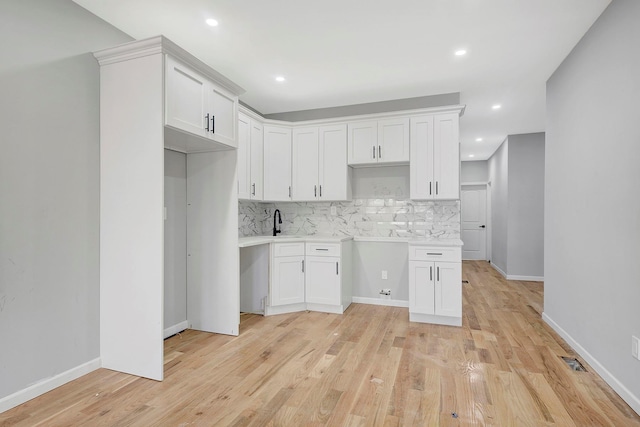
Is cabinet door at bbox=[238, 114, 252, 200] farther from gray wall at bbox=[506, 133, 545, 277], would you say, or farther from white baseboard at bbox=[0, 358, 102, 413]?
gray wall at bbox=[506, 133, 545, 277]

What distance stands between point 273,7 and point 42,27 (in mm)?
1546

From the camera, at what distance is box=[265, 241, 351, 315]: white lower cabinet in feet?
13.0

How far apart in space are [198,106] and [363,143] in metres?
2.15

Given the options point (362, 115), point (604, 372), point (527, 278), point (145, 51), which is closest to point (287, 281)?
point (362, 115)

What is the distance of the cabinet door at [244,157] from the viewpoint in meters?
3.75

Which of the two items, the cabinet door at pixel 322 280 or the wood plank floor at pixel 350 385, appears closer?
the wood plank floor at pixel 350 385

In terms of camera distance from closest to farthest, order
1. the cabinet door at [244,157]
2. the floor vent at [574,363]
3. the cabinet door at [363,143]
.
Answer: the floor vent at [574,363] → the cabinet door at [244,157] → the cabinet door at [363,143]

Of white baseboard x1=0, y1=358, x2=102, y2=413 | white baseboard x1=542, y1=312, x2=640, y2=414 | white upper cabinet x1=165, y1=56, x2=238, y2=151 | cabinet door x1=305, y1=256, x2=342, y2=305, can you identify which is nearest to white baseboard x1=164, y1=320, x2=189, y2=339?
white baseboard x1=0, y1=358, x2=102, y2=413

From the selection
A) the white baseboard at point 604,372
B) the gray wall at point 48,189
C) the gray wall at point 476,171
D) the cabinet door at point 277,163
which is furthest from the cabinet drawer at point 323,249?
the gray wall at point 476,171

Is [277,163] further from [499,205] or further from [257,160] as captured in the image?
[499,205]

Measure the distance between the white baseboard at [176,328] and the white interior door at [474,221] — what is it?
732 centimetres

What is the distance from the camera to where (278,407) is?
6.82 feet

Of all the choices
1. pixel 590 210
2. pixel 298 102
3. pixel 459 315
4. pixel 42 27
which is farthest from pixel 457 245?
pixel 42 27

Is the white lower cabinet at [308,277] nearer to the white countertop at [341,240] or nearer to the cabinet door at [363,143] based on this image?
the white countertop at [341,240]
